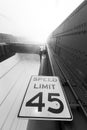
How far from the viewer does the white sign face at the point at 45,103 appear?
0.55 meters

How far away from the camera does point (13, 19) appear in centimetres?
1243

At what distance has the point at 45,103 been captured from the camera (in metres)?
0.64

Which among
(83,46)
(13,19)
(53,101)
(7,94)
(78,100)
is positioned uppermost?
(13,19)

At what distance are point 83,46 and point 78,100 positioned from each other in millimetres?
778

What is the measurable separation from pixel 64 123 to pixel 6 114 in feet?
5.78

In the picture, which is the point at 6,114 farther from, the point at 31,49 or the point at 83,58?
the point at 31,49

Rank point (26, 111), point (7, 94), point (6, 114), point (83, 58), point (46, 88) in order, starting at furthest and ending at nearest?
point (7, 94), point (6, 114), point (83, 58), point (46, 88), point (26, 111)

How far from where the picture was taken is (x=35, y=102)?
2.11 ft

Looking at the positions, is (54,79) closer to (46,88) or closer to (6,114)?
(46,88)

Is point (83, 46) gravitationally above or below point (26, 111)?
above

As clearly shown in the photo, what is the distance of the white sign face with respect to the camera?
0.55 metres

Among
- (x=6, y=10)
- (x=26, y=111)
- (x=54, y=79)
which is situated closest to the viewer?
(x=26, y=111)

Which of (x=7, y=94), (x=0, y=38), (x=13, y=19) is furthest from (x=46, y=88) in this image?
(x=13, y=19)

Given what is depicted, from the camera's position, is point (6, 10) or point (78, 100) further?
point (6, 10)
